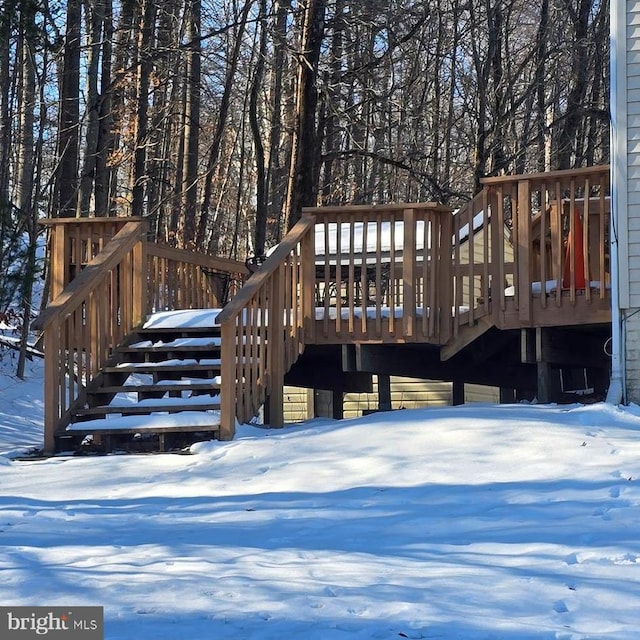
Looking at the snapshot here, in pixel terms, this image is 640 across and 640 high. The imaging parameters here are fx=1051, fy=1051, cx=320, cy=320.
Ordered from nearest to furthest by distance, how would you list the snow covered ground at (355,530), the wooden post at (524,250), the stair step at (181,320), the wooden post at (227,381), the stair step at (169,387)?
1. the snow covered ground at (355,530)
2. the wooden post at (227,381)
3. the stair step at (169,387)
4. the wooden post at (524,250)
5. the stair step at (181,320)

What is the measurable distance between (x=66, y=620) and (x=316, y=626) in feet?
2.96

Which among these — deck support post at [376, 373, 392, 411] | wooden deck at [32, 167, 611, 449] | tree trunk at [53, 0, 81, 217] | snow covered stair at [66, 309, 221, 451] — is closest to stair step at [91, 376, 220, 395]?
snow covered stair at [66, 309, 221, 451]

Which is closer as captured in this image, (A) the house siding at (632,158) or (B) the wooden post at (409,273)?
(A) the house siding at (632,158)

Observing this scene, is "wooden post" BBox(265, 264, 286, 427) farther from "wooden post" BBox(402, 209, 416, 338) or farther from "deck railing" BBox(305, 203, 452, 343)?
"wooden post" BBox(402, 209, 416, 338)

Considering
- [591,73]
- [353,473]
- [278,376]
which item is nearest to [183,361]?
[278,376]

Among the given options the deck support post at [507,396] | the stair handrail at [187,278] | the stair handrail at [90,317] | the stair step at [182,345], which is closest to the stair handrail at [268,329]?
the stair step at [182,345]

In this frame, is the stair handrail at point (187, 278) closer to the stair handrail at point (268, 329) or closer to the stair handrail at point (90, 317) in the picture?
the stair handrail at point (90, 317)

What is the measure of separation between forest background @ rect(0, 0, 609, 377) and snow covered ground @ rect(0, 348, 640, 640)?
3980mm

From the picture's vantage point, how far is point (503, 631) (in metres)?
3.65

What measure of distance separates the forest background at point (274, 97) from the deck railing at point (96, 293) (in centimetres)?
55

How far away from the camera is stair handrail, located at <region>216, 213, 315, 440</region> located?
27.4 ft

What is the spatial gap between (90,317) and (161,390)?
3.25ft

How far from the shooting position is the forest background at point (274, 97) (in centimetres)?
1567

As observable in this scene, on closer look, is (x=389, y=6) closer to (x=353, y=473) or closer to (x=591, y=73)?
(x=591, y=73)
